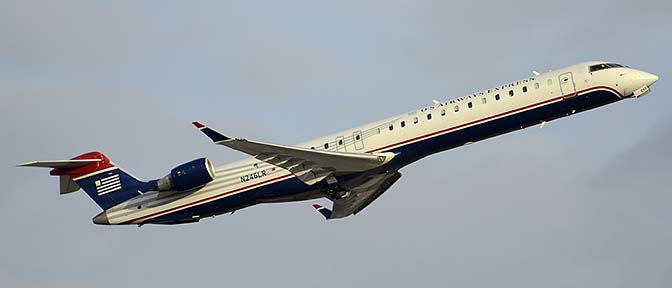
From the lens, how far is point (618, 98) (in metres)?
37.0

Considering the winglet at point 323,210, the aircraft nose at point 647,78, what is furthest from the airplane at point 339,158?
the winglet at point 323,210

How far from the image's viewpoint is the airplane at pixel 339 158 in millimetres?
36938

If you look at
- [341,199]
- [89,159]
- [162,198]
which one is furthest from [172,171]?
[341,199]

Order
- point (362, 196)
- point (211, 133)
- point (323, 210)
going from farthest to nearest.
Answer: point (323, 210) → point (362, 196) → point (211, 133)

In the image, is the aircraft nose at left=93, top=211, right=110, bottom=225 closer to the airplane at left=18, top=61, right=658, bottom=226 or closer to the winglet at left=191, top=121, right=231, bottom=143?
the airplane at left=18, top=61, right=658, bottom=226

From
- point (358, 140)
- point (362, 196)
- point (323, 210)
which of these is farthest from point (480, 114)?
point (323, 210)

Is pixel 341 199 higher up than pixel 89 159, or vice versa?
pixel 89 159

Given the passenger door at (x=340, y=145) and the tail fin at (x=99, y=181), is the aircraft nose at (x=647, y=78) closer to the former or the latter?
the passenger door at (x=340, y=145)

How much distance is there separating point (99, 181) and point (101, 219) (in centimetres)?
142

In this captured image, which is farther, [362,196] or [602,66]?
[362,196]

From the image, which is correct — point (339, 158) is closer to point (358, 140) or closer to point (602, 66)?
point (358, 140)

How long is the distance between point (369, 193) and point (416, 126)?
211 inches

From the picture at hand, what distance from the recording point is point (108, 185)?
41.0 m

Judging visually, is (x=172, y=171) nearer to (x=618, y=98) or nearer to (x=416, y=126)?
(x=416, y=126)
